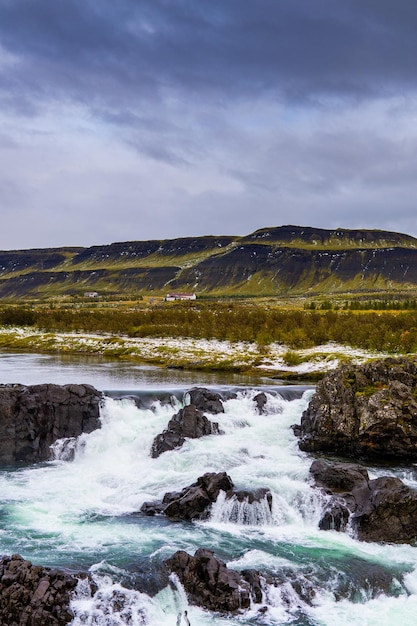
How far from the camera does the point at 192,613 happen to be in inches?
625

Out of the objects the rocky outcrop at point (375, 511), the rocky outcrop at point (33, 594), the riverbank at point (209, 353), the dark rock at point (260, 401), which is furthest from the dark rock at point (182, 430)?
the riverbank at point (209, 353)

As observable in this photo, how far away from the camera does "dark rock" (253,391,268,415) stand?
37469 millimetres

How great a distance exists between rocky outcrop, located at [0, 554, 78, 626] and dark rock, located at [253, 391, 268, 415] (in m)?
22.6

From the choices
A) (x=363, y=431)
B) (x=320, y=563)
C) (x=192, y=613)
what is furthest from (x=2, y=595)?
(x=363, y=431)

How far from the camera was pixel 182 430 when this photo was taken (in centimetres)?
3166

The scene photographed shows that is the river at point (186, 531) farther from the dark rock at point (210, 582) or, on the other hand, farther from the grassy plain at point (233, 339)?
the grassy plain at point (233, 339)

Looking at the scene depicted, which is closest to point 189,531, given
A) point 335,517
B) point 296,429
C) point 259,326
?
point 335,517

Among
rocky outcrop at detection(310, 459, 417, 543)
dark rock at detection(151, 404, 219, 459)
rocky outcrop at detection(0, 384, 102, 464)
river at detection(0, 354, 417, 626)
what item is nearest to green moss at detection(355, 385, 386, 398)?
river at detection(0, 354, 417, 626)

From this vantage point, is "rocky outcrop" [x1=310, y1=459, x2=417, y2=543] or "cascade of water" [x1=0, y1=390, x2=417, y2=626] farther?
"rocky outcrop" [x1=310, y1=459, x2=417, y2=543]

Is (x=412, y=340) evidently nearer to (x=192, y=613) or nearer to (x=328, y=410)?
(x=328, y=410)

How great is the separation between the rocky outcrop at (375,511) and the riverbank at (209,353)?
28.6 metres

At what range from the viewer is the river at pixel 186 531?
1608cm

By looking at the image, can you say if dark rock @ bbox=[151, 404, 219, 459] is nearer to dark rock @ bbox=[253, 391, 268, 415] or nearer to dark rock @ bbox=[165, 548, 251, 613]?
dark rock @ bbox=[253, 391, 268, 415]

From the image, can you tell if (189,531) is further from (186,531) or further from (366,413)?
(366,413)
